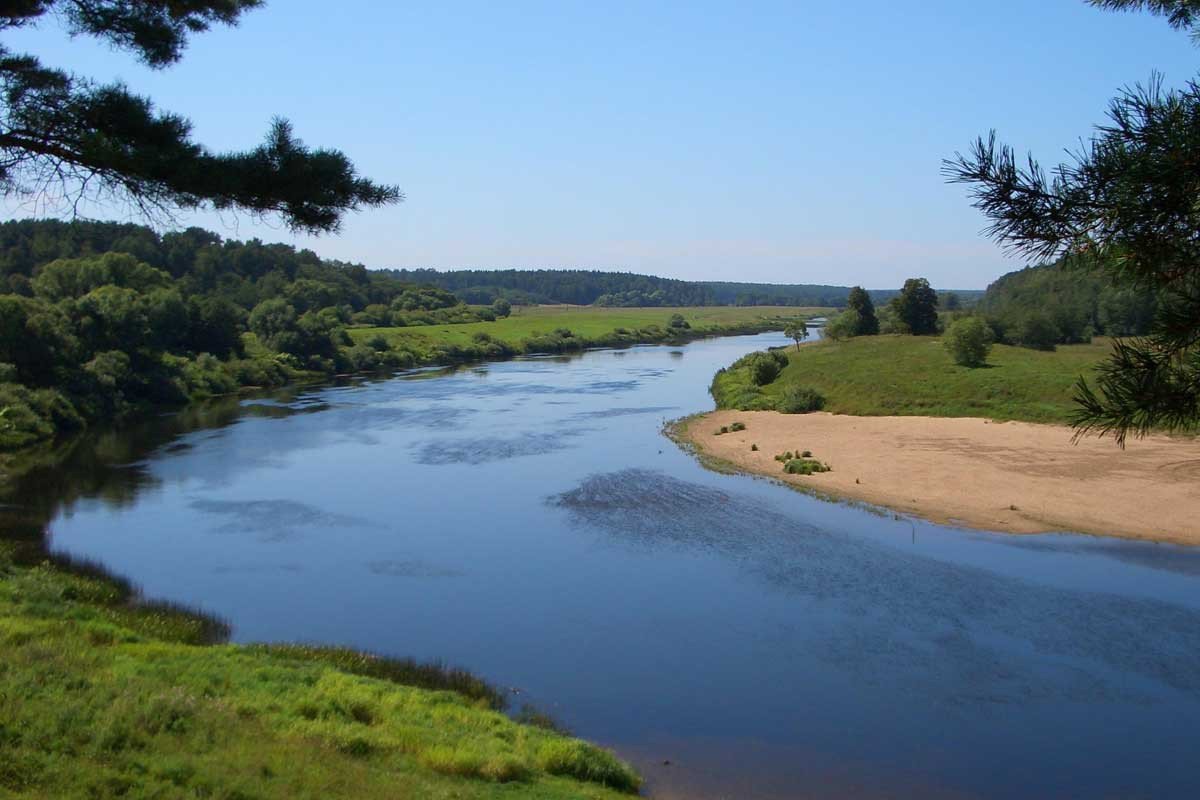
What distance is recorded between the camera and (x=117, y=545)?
21.5 meters

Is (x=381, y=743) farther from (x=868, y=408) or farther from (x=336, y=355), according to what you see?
(x=336, y=355)

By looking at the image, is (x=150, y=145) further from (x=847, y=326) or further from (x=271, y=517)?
(x=847, y=326)

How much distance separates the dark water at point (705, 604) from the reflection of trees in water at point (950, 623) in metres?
0.07

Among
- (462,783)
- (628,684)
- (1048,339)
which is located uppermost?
(1048,339)

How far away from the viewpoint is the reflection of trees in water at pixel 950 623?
1466cm

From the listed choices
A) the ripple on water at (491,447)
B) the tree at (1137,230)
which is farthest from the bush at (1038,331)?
the tree at (1137,230)

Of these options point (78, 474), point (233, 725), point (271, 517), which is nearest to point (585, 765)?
point (233, 725)

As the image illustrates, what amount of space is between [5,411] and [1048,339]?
174ft

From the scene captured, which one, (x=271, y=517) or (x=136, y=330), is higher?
(x=136, y=330)

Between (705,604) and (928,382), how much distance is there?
3022 centimetres

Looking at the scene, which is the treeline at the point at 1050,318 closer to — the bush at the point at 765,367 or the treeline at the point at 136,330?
the bush at the point at 765,367

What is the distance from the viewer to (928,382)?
4459 centimetres

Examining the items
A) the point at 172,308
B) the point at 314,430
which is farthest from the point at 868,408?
the point at 172,308

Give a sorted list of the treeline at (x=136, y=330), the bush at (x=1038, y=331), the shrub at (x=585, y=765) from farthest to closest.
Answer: the bush at (x=1038, y=331) < the treeline at (x=136, y=330) < the shrub at (x=585, y=765)
